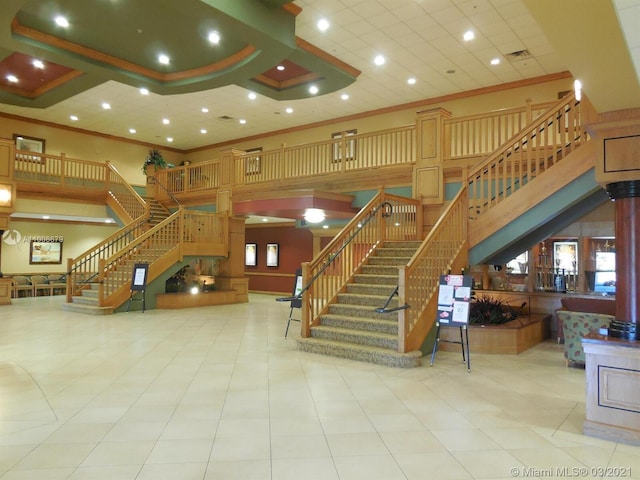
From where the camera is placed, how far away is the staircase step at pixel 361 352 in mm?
5848

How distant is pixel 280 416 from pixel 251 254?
48.9 ft

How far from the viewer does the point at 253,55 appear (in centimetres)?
984

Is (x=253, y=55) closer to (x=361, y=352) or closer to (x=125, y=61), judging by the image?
(x=125, y=61)

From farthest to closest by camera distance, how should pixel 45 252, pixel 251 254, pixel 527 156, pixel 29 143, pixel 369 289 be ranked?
pixel 251 254 < pixel 45 252 < pixel 29 143 < pixel 369 289 < pixel 527 156

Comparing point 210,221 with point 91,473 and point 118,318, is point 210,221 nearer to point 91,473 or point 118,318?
point 118,318

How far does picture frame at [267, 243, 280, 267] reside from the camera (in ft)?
58.3

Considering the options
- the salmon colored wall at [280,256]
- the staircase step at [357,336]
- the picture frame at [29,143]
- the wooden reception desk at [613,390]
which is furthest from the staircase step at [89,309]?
the wooden reception desk at [613,390]

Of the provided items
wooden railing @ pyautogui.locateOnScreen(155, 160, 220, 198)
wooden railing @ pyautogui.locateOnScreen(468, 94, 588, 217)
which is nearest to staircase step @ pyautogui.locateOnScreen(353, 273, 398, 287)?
wooden railing @ pyautogui.locateOnScreen(468, 94, 588, 217)

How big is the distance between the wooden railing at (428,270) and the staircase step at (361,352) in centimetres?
16

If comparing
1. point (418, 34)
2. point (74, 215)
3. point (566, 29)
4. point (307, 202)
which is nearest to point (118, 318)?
point (307, 202)

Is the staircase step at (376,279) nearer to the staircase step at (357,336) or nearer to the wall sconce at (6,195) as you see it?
the staircase step at (357,336)

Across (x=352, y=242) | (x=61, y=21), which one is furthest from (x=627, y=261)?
(x=61, y=21)

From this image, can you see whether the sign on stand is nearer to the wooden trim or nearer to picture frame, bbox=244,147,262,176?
the wooden trim

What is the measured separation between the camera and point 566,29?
255cm
